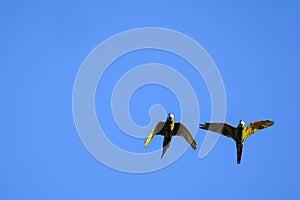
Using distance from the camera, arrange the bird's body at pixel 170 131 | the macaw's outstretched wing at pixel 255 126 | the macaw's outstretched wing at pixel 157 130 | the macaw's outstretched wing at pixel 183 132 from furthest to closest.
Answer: the macaw's outstretched wing at pixel 255 126 < the macaw's outstretched wing at pixel 183 132 < the bird's body at pixel 170 131 < the macaw's outstretched wing at pixel 157 130

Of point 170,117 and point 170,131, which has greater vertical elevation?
point 170,117

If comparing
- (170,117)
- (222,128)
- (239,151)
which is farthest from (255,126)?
(170,117)

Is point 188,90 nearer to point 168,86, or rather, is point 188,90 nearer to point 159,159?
point 168,86

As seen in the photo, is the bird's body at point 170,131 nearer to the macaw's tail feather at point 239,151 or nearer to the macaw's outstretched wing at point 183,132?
the macaw's outstretched wing at point 183,132

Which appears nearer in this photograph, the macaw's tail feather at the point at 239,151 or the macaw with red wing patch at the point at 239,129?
the macaw's tail feather at the point at 239,151

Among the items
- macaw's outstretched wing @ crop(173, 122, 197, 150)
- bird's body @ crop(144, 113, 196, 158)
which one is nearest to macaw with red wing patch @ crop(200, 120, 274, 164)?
macaw's outstretched wing @ crop(173, 122, 197, 150)

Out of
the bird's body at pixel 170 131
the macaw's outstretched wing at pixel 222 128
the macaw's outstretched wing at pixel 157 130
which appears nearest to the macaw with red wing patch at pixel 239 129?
the macaw's outstretched wing at pixel 222 128

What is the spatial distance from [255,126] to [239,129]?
92 centimetres

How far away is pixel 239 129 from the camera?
126 ft

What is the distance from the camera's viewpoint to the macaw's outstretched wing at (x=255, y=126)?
125ft

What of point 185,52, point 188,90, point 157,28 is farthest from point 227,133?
point 157,28

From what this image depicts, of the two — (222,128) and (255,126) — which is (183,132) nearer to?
(222,128)

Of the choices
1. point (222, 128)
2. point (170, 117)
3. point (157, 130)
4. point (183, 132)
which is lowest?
point (157, 130)

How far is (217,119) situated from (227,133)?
3.21 ft
